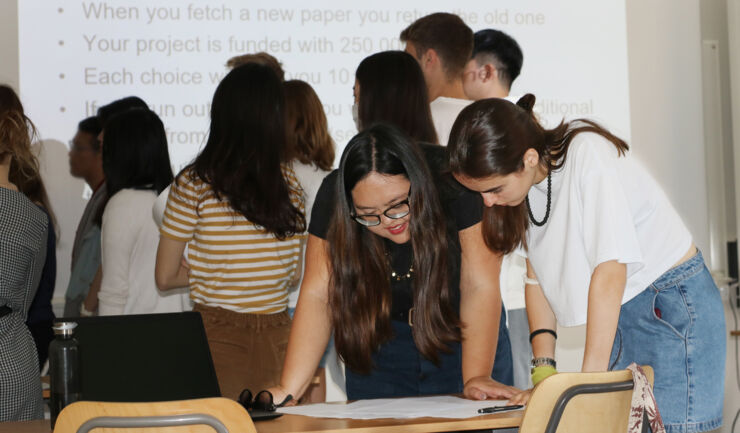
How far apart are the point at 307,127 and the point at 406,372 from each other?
129 cm

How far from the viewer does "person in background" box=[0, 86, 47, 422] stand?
6.90 ft

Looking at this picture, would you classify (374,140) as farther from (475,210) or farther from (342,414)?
(342,414)

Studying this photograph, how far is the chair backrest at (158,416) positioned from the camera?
135 cm

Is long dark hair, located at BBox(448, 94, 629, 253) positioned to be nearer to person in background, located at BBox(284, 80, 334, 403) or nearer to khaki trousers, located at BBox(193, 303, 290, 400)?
khaki trousers, located at BBox(193, 303, 290, 400)

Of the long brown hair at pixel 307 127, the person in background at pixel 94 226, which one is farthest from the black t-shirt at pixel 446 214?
the person in background at pixel 94 226

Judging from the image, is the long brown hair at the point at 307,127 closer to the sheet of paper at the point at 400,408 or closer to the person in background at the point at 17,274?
the person in background at the point at 17,274

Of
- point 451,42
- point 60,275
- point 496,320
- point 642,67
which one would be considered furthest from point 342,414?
point 642,67

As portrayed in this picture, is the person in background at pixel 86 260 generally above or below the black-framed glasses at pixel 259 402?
above

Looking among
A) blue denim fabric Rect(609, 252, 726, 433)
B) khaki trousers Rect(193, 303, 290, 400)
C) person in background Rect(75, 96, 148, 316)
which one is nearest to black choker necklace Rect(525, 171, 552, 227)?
blue denim fabric Rect(609, 252, 726, 433)

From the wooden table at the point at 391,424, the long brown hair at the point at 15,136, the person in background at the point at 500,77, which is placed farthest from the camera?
the person in background at the point at 500,77

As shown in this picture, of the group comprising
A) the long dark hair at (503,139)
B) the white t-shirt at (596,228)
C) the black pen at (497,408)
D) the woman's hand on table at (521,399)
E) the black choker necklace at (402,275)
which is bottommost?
the black pen at (497,408)

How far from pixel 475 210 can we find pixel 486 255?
0.11 metres

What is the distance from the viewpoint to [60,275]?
13.2ft

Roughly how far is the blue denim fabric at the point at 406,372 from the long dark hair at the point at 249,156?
62cm
